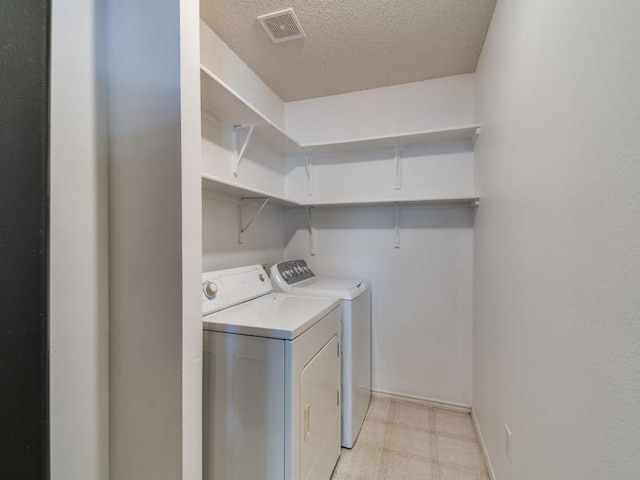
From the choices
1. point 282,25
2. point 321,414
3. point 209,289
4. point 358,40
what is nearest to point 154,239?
point 209,289

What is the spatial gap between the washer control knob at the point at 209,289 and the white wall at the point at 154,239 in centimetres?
40

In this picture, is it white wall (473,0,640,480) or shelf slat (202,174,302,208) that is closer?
white wall (473,0,640,480)

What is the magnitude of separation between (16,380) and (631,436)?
1364mm

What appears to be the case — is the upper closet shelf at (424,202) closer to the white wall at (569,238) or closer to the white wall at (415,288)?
the white wall at (415,288)

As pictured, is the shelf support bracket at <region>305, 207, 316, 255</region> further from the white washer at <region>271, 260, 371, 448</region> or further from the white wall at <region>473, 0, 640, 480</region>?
the white wall at <region>473, 0, 640, 480</region>

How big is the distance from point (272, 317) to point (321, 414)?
1.85ft

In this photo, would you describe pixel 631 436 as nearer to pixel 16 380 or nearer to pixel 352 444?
pixel 16 380

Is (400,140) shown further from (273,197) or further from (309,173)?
(273,197)

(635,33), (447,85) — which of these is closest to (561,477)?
(635,33)

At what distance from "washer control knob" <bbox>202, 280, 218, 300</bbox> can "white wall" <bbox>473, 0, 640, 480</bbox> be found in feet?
4.38

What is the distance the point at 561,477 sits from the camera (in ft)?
2.57

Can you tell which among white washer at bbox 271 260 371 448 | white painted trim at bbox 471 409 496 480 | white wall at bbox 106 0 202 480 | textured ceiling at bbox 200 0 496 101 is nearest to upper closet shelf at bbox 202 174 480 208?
white wall at bbox 106 0 202 480

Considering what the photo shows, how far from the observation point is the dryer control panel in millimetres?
2052

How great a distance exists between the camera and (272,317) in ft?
4.28
